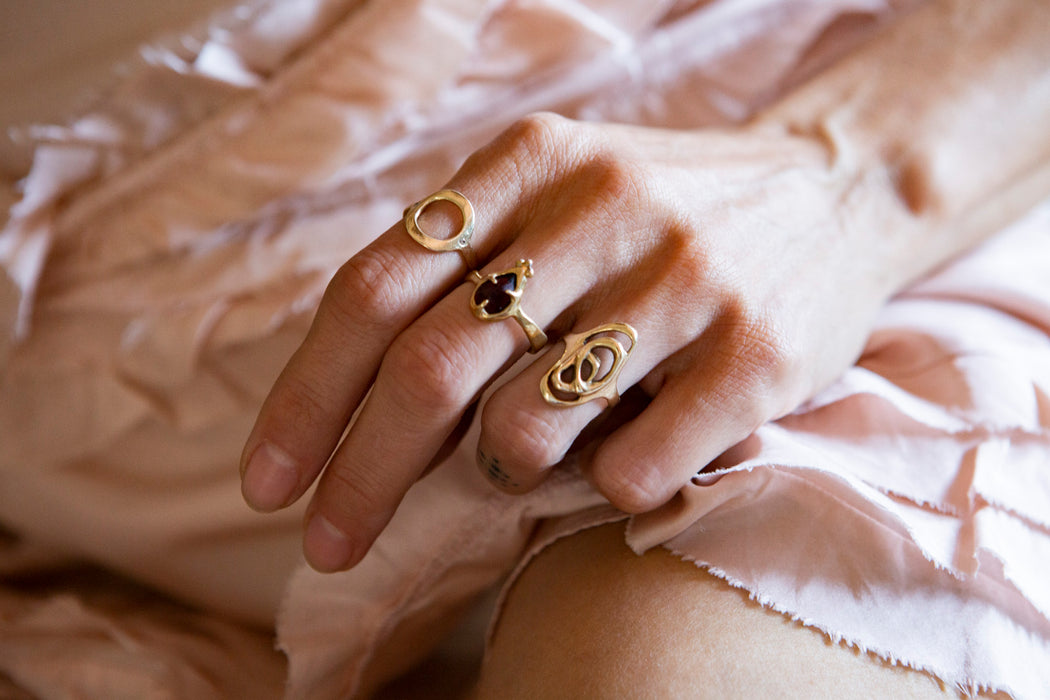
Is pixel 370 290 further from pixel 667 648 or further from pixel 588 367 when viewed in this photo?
pixel 667 648

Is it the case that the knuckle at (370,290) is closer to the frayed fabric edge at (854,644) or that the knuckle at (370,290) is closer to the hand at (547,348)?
the hand at (547,348)

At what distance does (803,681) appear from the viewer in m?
0.44

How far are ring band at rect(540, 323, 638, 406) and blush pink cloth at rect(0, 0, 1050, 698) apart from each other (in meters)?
0.10

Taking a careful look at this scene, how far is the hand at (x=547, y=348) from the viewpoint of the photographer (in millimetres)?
469

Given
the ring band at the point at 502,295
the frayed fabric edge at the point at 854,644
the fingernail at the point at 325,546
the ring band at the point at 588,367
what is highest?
the ring band at the point at 502,295

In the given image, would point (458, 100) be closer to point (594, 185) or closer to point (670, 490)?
point (594, 185)

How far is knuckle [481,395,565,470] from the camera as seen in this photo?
0.47 m

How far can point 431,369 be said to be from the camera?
0.45 m

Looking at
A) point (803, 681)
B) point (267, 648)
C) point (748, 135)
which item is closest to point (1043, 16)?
point (748, 135)

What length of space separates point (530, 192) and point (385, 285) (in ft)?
0.38

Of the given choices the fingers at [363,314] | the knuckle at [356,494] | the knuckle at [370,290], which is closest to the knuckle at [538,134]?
the fingers at [363,314]

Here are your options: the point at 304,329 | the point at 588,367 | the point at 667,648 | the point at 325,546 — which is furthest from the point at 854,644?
the point at 304,329

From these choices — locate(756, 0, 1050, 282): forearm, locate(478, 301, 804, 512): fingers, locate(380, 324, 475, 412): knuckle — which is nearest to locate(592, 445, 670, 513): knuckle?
locate(478, 301, 804, 512): fingers

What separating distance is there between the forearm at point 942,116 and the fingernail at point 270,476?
49 centimetres
